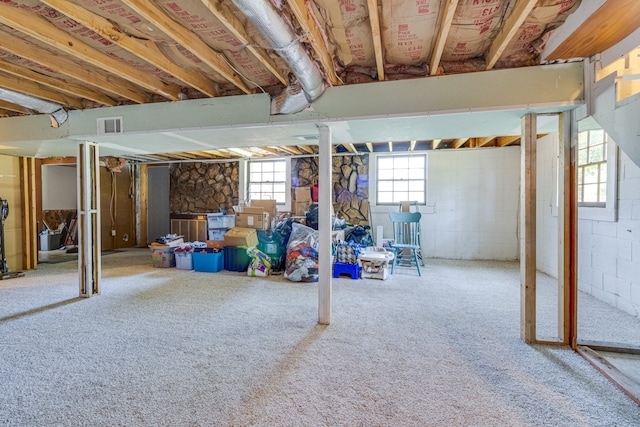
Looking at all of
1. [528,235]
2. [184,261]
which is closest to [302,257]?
A: [184,261]

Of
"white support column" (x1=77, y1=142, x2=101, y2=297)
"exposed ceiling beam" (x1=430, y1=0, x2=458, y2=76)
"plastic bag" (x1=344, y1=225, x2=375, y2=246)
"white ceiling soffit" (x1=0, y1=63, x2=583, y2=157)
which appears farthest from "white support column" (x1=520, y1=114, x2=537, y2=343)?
"white support column" (x1=77, y1=142, x2=101, y2=297)

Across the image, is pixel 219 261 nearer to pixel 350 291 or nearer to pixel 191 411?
pixel 350 291

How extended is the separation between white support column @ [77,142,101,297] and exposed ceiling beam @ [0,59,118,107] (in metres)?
0.68

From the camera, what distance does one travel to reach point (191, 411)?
5.11ft

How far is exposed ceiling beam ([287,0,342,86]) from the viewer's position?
162cm

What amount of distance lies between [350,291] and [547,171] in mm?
3532

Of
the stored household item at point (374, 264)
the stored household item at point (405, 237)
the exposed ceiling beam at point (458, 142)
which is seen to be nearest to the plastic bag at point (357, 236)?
the stored household item at point (405, 237)

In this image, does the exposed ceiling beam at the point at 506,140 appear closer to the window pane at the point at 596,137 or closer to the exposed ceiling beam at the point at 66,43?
the window pane at the point at 596,137

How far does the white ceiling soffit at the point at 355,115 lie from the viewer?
223cm

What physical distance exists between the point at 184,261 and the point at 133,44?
3611 millimetres

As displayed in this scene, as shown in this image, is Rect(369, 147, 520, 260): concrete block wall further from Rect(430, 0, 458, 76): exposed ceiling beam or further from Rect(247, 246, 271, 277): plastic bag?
Rect(430, 0, 458, 76): exposed ceiling beam

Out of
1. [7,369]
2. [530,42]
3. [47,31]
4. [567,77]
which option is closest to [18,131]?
[47,31]

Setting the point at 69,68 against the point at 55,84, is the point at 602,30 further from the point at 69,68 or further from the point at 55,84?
the point at 55,84

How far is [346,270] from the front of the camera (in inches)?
170
